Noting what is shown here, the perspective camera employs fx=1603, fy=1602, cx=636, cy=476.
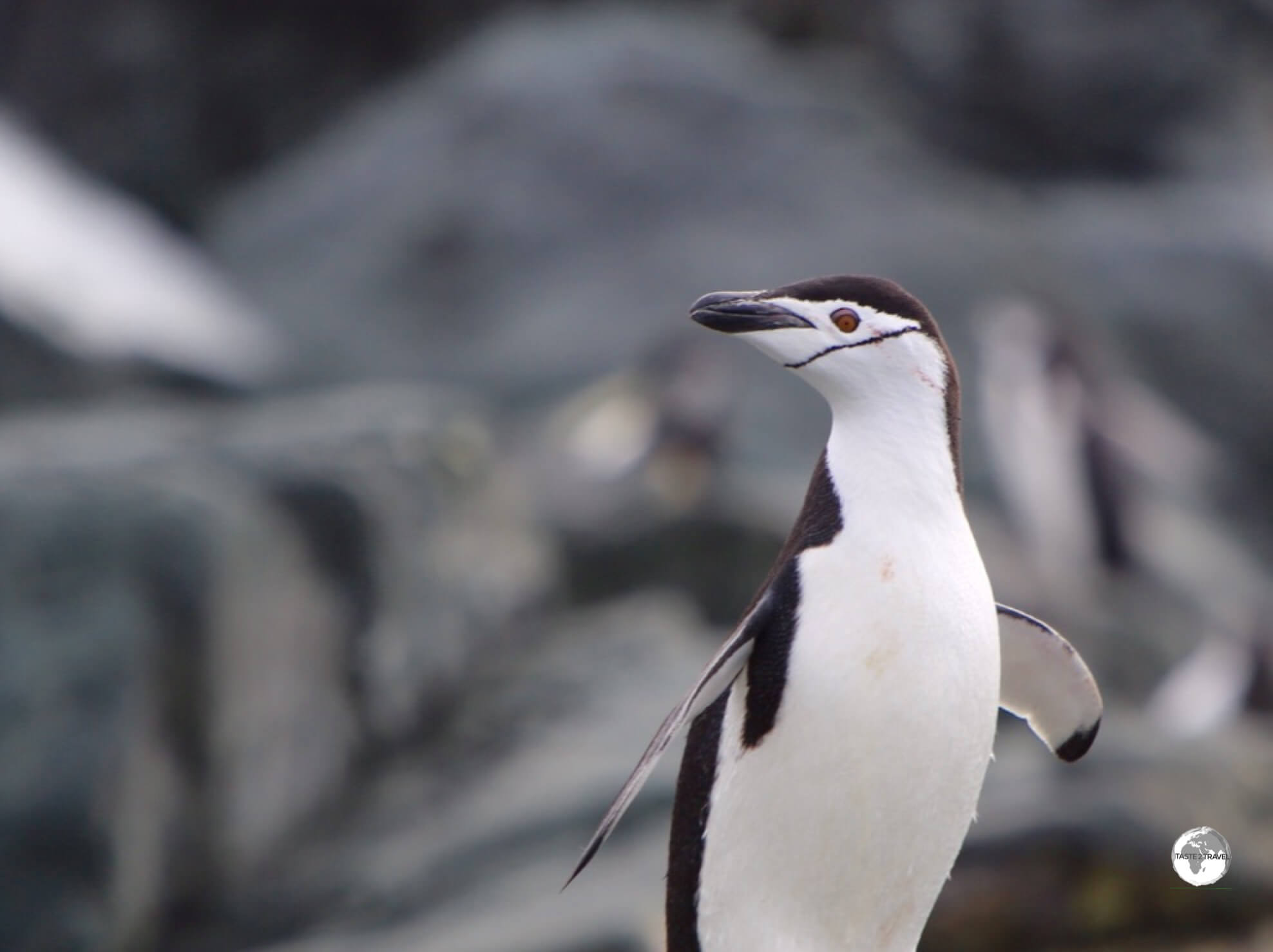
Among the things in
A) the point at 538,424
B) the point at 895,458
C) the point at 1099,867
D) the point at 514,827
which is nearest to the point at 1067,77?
the point at 538,424

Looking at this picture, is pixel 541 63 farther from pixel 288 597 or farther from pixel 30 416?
pixel 288 597

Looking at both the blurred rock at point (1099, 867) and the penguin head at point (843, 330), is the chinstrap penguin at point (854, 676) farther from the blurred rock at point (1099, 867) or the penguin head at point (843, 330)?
the blurred rock at point (1099, 867)

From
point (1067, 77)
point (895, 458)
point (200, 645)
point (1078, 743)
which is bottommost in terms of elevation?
point (1067, 77)

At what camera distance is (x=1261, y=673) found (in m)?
5.63

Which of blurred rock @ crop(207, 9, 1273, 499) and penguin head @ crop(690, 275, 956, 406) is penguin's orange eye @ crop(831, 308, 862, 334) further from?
blurred rock @ crop(207, 9, 1273, 499)

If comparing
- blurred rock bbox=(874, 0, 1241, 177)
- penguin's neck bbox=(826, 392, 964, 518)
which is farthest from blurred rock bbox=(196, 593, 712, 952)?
blurred rock bbox=(874, 0, 1241, 177)

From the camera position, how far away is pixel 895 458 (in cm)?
168

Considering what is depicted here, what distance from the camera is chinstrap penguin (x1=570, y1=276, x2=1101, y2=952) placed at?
5.34 feet

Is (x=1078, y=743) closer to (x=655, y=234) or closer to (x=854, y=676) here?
(x=854, y=676)

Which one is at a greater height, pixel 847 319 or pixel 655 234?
pixel 847 319

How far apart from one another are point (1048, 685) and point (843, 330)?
53cm

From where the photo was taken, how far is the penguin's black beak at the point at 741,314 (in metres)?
1.57

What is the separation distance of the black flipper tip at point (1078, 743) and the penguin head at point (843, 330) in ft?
1.58

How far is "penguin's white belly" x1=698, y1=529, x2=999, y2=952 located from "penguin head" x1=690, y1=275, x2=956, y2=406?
0.57 ft
